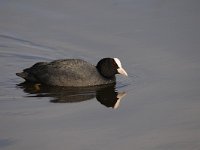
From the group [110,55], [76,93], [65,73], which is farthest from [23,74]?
[110,55]

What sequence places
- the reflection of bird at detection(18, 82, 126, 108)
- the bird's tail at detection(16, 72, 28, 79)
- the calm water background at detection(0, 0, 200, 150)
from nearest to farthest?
the calm water background at detection(0, 0, 200, 150), the reflection of bird at detection(18, 82, 126, 108), the bird's tail at detection(16, 72, 28, 79)

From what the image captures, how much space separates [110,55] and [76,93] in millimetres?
1984

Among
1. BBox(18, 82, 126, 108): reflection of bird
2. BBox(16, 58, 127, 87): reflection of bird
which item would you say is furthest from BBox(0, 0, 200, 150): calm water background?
BBox(16, 58, 127, 87): reflection of bird

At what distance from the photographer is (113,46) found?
52.1 ft

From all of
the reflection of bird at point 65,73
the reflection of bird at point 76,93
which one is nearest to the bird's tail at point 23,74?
the reflection of bird at point 65,73

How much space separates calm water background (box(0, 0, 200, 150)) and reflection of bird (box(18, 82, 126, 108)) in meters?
0.19

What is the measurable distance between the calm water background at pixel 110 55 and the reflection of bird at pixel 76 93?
0.19 metres

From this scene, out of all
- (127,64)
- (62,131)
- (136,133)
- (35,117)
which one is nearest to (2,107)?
(35,117)

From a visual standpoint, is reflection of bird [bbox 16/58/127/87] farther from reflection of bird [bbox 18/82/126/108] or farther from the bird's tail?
reflection of bird [bbox 18/82/126/108]

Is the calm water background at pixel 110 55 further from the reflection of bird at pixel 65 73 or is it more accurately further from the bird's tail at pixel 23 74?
the reflection of bird at pixel 65 73

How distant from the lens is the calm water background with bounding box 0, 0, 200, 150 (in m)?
11.1

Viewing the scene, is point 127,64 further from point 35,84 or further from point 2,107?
point 2,107

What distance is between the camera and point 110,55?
51.0 feet

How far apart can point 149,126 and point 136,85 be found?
2642 mm
